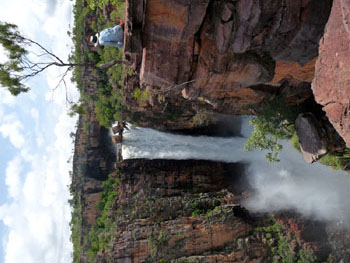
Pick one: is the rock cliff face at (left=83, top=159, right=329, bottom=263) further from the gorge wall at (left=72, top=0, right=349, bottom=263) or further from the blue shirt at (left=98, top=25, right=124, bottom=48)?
the blue shirt at (left=98, top=25, right=124, bottom=48)

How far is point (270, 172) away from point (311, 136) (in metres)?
7.72

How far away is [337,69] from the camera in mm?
3385

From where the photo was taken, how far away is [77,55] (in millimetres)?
14914

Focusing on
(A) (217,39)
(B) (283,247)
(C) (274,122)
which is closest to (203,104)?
(C) (274,122)

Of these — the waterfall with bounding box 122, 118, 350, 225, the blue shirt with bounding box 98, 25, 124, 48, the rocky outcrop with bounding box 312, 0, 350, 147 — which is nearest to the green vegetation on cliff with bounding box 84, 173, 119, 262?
the waterfall with bounding box 122, 118, 350, 225

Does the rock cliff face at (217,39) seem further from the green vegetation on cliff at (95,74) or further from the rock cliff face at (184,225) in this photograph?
the green vegetation on cliff at (95,74)

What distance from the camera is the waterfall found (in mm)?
11742

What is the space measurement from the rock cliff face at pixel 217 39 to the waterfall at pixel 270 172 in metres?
7.77

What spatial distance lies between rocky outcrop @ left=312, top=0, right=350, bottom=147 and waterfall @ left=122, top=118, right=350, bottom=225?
9128 millimetres

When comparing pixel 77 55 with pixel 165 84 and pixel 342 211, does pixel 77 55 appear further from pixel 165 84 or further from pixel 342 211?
pixel 342 211

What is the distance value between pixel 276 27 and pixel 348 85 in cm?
202

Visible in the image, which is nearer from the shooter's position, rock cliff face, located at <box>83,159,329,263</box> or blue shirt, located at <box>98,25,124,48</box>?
blue shirt, located at <box>98,25,124,48</box>

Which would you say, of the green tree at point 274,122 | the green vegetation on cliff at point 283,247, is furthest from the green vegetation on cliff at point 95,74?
the green vegetation on cliff at point 283,247

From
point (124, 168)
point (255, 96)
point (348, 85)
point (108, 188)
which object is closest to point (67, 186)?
point (108, 188)
